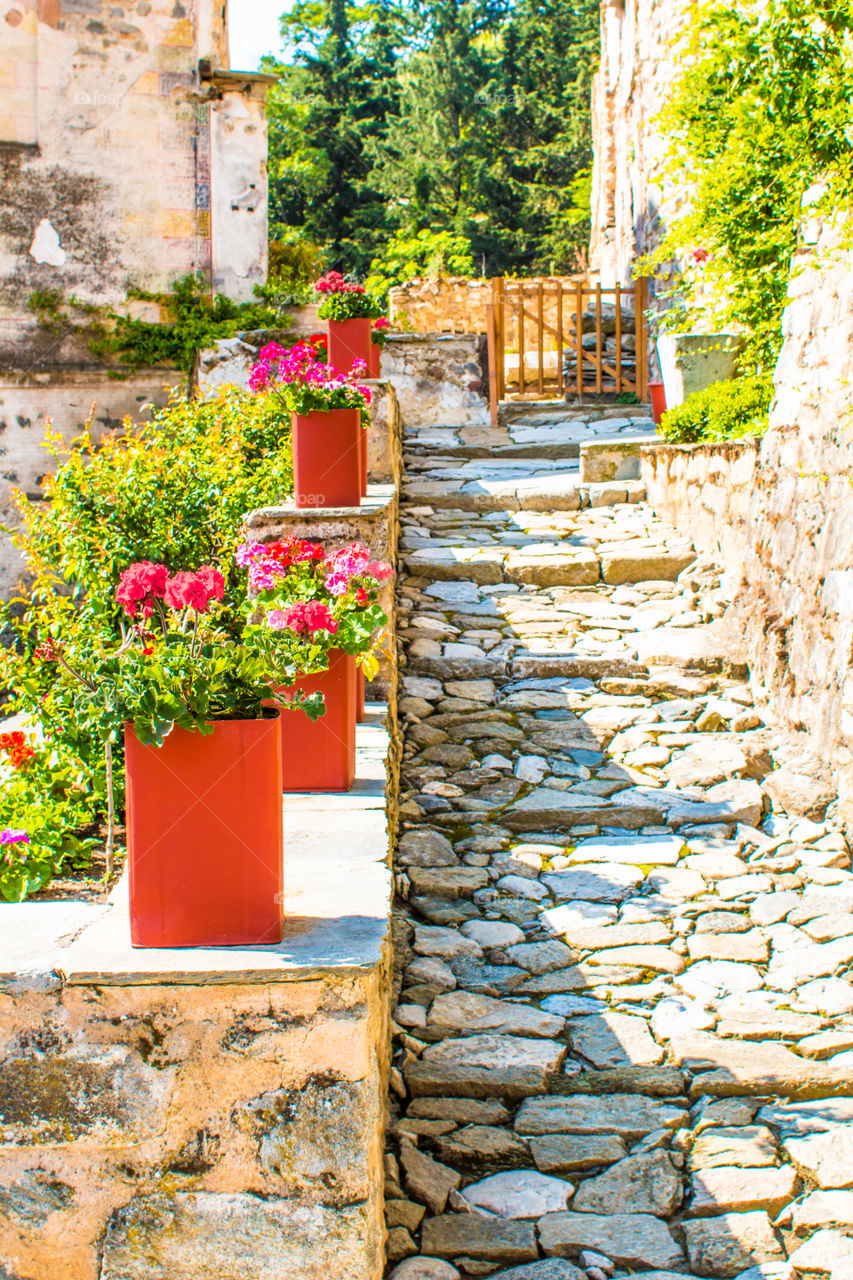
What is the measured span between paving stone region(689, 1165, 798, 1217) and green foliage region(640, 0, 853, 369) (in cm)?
472

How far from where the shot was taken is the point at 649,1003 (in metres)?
3.25

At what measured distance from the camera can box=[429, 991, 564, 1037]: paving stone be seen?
10.3 feet

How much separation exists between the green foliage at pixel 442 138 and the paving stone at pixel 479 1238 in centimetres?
2452

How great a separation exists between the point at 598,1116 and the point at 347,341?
4.69 metres

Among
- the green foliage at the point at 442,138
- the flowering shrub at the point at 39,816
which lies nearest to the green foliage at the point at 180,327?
the flowering shrub at the point at 39,816

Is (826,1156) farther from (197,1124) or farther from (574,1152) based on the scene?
(197,1124)

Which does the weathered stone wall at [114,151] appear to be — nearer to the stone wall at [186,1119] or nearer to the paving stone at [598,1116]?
the paving stone at [598,1116]

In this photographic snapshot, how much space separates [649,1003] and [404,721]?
2.08 metres

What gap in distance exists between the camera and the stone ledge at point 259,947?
191cm

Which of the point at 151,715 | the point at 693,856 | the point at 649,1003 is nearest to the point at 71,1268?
the point at 151,715

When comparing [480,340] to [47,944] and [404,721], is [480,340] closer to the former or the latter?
[404,721]

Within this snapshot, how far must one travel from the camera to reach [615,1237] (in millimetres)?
2395

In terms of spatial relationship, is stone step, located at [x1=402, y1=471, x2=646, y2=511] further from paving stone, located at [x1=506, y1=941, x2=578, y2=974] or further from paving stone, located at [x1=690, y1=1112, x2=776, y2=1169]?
paving stone, located at [x1=690, y1=1112, x2=776, y2=1169]

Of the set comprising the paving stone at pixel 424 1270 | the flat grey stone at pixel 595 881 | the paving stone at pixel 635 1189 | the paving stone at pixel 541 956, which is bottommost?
the paving stone at pixel 424 1270
